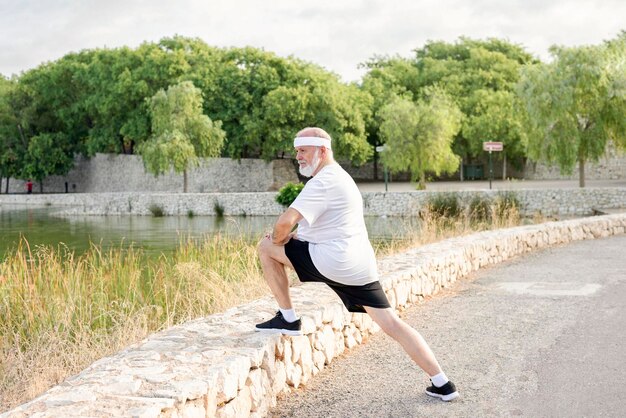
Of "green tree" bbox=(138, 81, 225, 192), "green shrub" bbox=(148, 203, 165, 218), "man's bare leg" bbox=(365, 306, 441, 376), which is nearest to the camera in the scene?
"man's bare leg" bbox=(365, 306, 441, 376)

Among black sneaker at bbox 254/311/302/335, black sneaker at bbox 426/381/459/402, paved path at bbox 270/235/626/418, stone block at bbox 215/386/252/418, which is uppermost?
black sneaker at bbox 254/311/302/335

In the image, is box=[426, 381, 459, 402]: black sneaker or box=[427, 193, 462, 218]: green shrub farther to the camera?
box=[427, 193, 462, 218]: green shrub

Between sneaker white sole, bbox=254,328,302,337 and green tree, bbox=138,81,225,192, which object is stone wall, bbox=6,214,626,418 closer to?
sneaker white sole, bbox=254,328,302,337

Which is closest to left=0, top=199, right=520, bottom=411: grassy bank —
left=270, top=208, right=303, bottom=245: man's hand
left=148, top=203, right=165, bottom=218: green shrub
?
left=270, top=208, right=303, bottom=245: man's hand

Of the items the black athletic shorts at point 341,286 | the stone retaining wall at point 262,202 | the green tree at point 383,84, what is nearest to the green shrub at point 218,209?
the stone retaining wall at point 262,202

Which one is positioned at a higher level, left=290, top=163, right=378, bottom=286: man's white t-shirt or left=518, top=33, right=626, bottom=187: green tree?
left=518, top=33, right=626, bottom=187: green tree

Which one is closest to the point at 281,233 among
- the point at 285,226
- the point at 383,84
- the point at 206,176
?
the point at 285,226

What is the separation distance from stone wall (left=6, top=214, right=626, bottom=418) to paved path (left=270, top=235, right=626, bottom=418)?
6.9 inches

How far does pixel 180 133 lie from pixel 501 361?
117 feet

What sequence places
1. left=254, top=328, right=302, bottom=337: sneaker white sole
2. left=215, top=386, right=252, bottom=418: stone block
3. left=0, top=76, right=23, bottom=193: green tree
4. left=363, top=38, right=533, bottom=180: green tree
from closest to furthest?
left=215, top=386, right=252, bottom=418: stone block < left=254, top=328, right=302, bottom=337: sneaker white sole < left=363, top=38, right=533, bottom=180: green tree < left=0, top=76, right=23, bottom=193: green tree

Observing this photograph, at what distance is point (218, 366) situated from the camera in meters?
4.23

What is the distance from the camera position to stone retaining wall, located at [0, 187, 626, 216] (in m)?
29.9

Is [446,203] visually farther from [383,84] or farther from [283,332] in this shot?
[283,332]

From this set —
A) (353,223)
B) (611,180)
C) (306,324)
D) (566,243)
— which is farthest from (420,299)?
(611,180)
